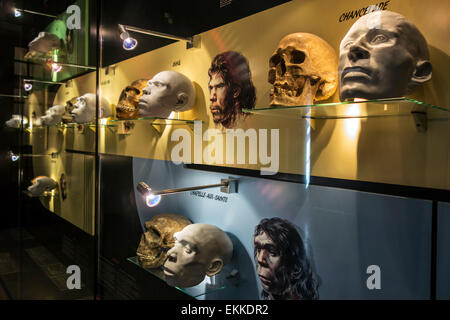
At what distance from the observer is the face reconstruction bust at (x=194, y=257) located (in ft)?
4.25

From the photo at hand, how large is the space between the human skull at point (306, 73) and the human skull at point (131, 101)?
0.96 metres

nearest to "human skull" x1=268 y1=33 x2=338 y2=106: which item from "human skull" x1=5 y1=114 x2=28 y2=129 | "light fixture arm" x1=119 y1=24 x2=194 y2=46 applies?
"light fixture arm" x1=119 y1=24 x2=194 y2=46

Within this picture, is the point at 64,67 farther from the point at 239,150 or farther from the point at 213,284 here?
the point at 213,284

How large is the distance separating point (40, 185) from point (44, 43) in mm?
810

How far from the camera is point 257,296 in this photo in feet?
4.47

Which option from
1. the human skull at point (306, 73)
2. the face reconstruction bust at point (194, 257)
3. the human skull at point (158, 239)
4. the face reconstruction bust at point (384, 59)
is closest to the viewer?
the face reconstruction bust at point (384, 59)

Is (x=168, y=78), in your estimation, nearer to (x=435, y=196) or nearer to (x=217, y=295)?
(x=217, y=295)

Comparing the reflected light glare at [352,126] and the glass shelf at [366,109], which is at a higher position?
the glass shelf at [366,109]

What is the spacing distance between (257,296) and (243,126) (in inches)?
27.1

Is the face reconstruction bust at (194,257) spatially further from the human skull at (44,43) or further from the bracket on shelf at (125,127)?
the human skull at (44,43)

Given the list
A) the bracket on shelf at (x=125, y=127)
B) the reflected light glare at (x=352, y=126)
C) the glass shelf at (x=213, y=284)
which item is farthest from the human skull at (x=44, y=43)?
the reflected light glare at (x=352, y=126)

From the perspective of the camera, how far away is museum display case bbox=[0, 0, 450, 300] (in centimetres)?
92

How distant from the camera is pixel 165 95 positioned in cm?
153

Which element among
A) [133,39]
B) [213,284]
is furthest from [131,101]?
[213,284]
